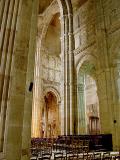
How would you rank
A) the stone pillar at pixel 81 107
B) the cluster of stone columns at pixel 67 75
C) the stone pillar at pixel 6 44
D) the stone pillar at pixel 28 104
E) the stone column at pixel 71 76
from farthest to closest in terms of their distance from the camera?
the stone pillar at pixel 81 107 < the cluster of stone columns at pixel 67 75 < the stone column at pixel 71 76 < the stone pillar at pixel 28 104 < the stone pillar at pixel 6 44

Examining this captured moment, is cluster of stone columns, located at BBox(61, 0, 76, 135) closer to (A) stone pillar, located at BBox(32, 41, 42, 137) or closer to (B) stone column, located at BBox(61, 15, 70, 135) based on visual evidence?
(B) stone column, located at BBox(61, 15, 70, 135)

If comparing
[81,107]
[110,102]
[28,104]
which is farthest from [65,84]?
[28,104]

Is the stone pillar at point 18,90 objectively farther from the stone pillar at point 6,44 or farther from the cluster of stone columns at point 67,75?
the cluster of stone columns at point 67,75

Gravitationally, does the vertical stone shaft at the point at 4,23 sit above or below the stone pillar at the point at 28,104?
above

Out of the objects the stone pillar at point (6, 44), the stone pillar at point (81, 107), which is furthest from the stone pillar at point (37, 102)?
the stone pillar at point (6, 44)

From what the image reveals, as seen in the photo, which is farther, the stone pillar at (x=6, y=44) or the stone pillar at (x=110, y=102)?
the stone pillar at (x=110, y=102)

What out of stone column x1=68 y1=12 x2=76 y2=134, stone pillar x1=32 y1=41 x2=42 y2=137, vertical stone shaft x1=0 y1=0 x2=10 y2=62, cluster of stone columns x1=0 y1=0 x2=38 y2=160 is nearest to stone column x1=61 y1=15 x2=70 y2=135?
stone column x1=68 y1=12 x2=76 y2=134

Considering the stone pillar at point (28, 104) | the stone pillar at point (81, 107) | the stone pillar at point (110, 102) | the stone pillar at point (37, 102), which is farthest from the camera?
the stone pillar at point (37, 102)

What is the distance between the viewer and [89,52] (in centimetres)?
1770

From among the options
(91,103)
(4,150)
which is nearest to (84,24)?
(91,103)

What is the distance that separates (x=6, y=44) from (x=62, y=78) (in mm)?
14598

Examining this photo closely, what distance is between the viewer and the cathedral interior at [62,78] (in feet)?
15.0

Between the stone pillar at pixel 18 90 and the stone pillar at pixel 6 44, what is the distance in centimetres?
11

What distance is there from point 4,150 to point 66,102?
14.1 meters
